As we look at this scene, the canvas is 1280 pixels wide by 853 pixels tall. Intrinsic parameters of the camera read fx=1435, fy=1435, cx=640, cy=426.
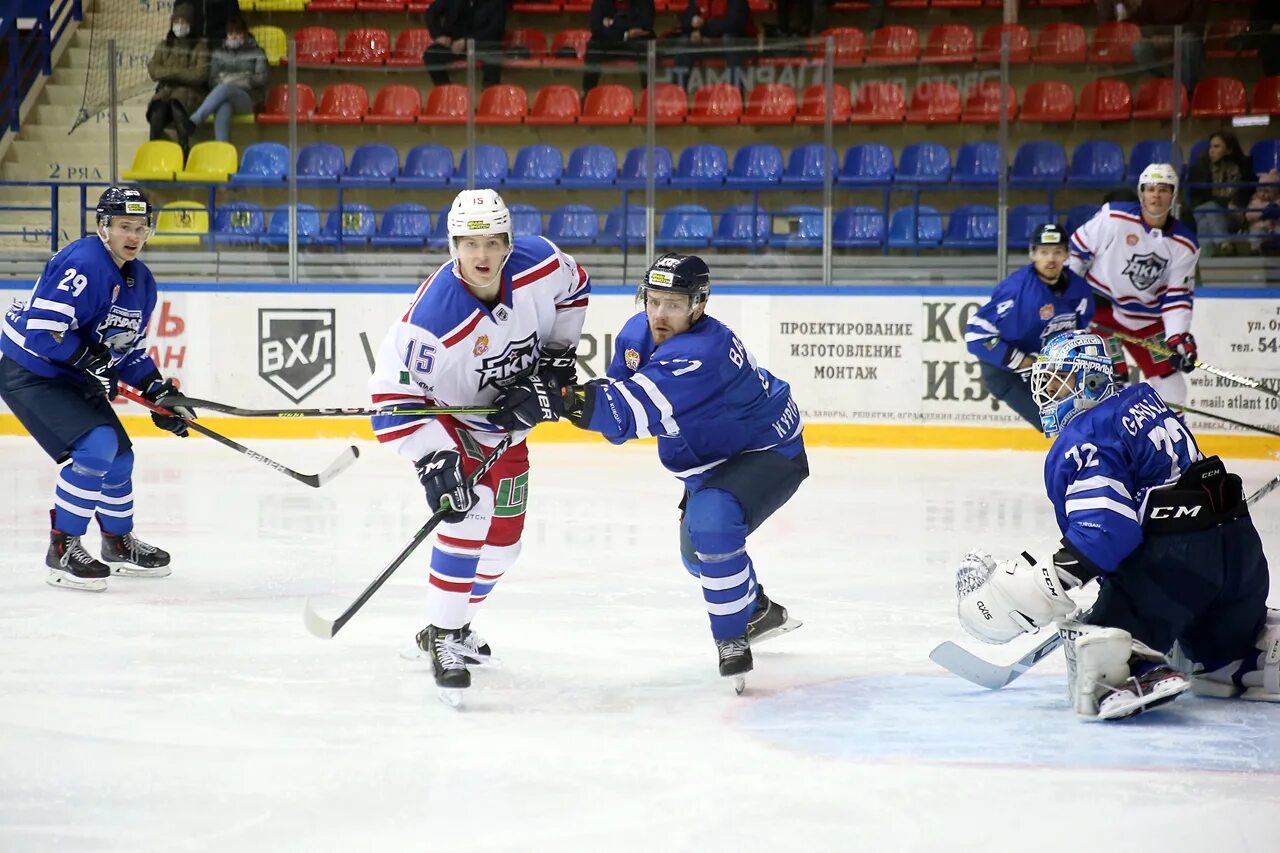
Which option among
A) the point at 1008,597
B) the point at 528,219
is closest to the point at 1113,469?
the point at 1008,597

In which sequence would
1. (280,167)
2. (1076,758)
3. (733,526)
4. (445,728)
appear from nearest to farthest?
1. (1076,758)
2. (445,728)
3. (733,526)
4. (280,167)

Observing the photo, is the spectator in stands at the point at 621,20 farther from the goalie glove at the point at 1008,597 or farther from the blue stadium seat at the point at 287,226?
the goalie glove at the point at 1008,597

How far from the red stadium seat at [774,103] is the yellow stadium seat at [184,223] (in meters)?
3.28

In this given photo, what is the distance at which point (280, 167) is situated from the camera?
332 inches

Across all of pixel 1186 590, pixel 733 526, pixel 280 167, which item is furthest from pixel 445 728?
pixel 280 167

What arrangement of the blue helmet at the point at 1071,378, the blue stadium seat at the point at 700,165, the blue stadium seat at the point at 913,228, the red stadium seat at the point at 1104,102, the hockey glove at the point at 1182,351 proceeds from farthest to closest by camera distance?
the blue stadium seat at the point at 700,165
the blue stadium seat at the point at 913,228
the red stadium seat at the point at 1104,102
the hockey glove at the point at 1182,351
the blue helmet at the point at 1071,378

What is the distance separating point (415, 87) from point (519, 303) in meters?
5.66

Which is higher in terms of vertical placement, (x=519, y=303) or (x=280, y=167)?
(x=280, y=167)

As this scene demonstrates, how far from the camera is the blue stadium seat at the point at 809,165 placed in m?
8.23

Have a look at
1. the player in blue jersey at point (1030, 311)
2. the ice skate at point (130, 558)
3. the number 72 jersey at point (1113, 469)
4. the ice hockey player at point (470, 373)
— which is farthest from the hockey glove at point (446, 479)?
the player in blue jersey at point (1030, 311)

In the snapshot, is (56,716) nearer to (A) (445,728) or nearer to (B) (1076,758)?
(A) (445,728)

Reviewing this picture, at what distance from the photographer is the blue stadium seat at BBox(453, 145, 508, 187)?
8.58 m

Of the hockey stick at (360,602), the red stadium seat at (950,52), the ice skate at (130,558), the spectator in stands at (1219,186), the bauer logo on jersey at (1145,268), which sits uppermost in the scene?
the red stadium seat at (950,52)

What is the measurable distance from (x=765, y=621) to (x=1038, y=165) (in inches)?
202
